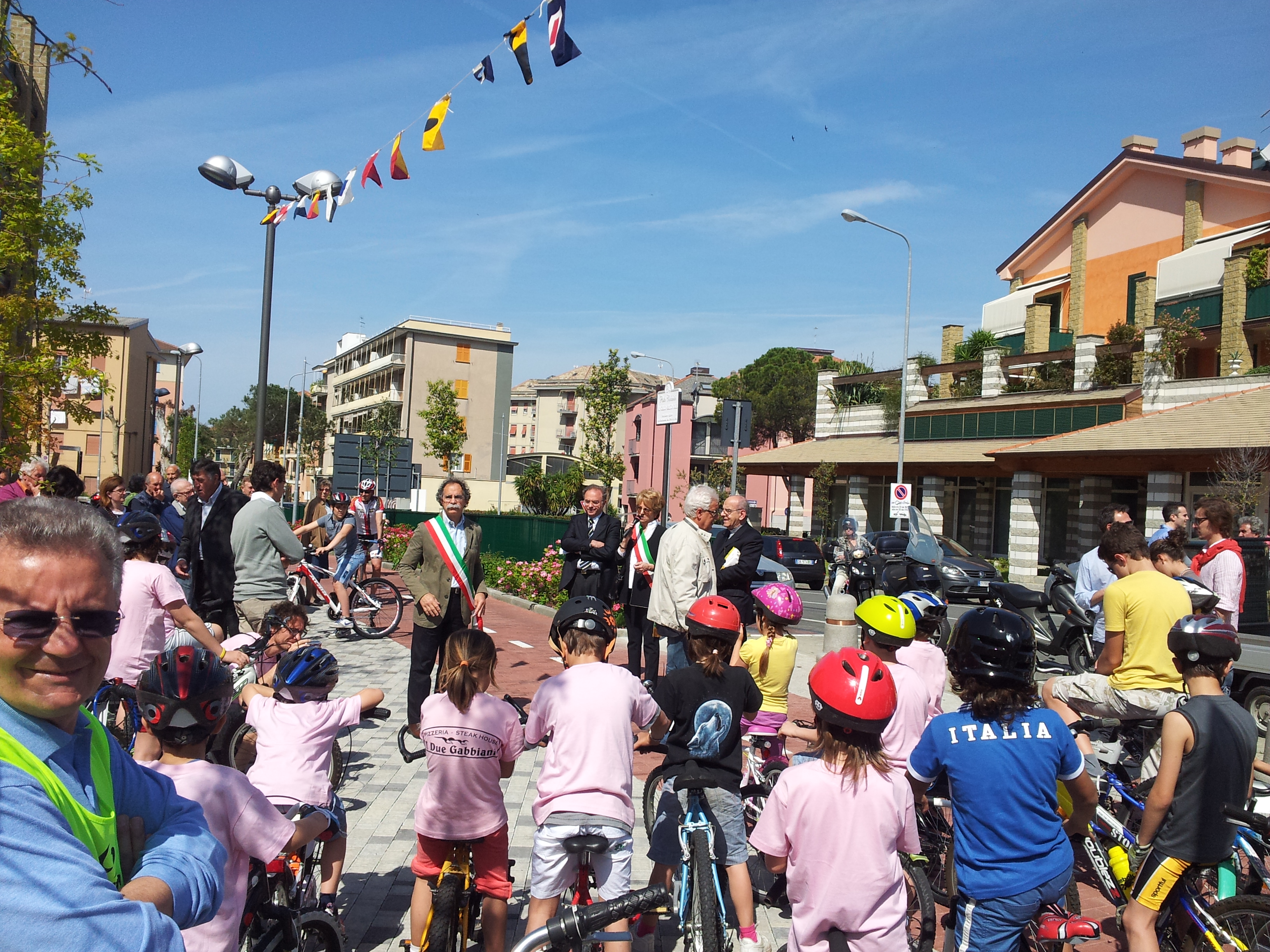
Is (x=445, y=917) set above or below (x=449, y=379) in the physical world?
below

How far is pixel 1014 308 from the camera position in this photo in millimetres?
40781

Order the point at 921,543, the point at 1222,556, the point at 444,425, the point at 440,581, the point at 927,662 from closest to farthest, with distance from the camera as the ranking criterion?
the point at 927,662 → the point at 440,581 → the point at 1222,556 → the point at 921,543 → the point at 444,425

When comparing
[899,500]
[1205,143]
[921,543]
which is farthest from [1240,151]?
[921,543]

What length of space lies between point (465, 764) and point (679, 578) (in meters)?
3.57

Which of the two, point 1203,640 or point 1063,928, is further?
point 1203,640

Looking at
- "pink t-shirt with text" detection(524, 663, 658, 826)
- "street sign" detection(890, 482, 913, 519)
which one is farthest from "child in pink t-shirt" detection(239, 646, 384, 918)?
"street sign" detection(890, 482, 913, 519)

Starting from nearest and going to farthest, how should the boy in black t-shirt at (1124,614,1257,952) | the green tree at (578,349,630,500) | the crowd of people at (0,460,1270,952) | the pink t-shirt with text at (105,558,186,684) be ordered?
the crowd of people at (0,460,1270,952) < the boy in black t-shirt at (1124,614,1257,952) < the pink t-shirt with text at (105,558,186,684) < the green tree at (578,349,630,500)

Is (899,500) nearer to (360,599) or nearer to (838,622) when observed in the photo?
(360,599)

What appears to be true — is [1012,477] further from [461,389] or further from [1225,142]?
[461,389]

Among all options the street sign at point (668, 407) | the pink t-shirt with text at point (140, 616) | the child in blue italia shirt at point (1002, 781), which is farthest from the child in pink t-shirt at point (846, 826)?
the street sign at point (668, 407)

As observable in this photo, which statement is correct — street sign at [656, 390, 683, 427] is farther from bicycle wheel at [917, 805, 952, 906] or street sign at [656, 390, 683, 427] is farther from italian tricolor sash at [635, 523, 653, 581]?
bicycle wheel at [917, 805, 952, 906]

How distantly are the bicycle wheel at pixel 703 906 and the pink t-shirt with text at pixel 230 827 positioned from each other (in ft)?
5.14

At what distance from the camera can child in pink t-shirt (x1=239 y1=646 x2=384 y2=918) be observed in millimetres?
3729

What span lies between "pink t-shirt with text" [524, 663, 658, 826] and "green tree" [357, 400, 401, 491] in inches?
883
